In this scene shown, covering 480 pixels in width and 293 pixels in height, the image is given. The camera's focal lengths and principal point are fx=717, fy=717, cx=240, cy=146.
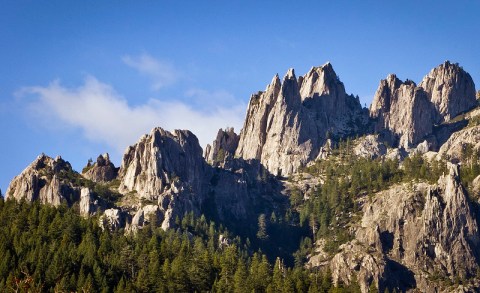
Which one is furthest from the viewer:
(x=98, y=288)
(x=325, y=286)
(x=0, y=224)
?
(x=0, y=224)

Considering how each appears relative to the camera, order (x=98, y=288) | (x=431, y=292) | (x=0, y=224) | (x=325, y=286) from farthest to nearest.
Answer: (x=431, y=292) < (x=0, y=224) < (x=325, y=286) < (x=98, y=288)

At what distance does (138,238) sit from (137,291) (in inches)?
1630

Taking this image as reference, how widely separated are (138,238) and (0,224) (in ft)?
107

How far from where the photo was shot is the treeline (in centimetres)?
13512

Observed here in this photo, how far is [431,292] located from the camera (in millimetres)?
194000

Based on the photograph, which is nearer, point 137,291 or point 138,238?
point 137,291

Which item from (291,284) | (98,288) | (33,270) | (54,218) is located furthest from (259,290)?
(54,218)

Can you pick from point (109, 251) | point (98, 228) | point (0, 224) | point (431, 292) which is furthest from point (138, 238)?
point (431, 292)

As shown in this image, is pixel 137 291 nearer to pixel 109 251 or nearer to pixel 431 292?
pixel 109 251

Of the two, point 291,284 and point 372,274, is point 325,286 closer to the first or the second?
point 291,284

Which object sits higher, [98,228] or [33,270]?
[98,228]

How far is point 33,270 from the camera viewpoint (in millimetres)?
135500

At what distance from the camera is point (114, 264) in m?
146

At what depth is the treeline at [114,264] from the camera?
135125 millimetres
